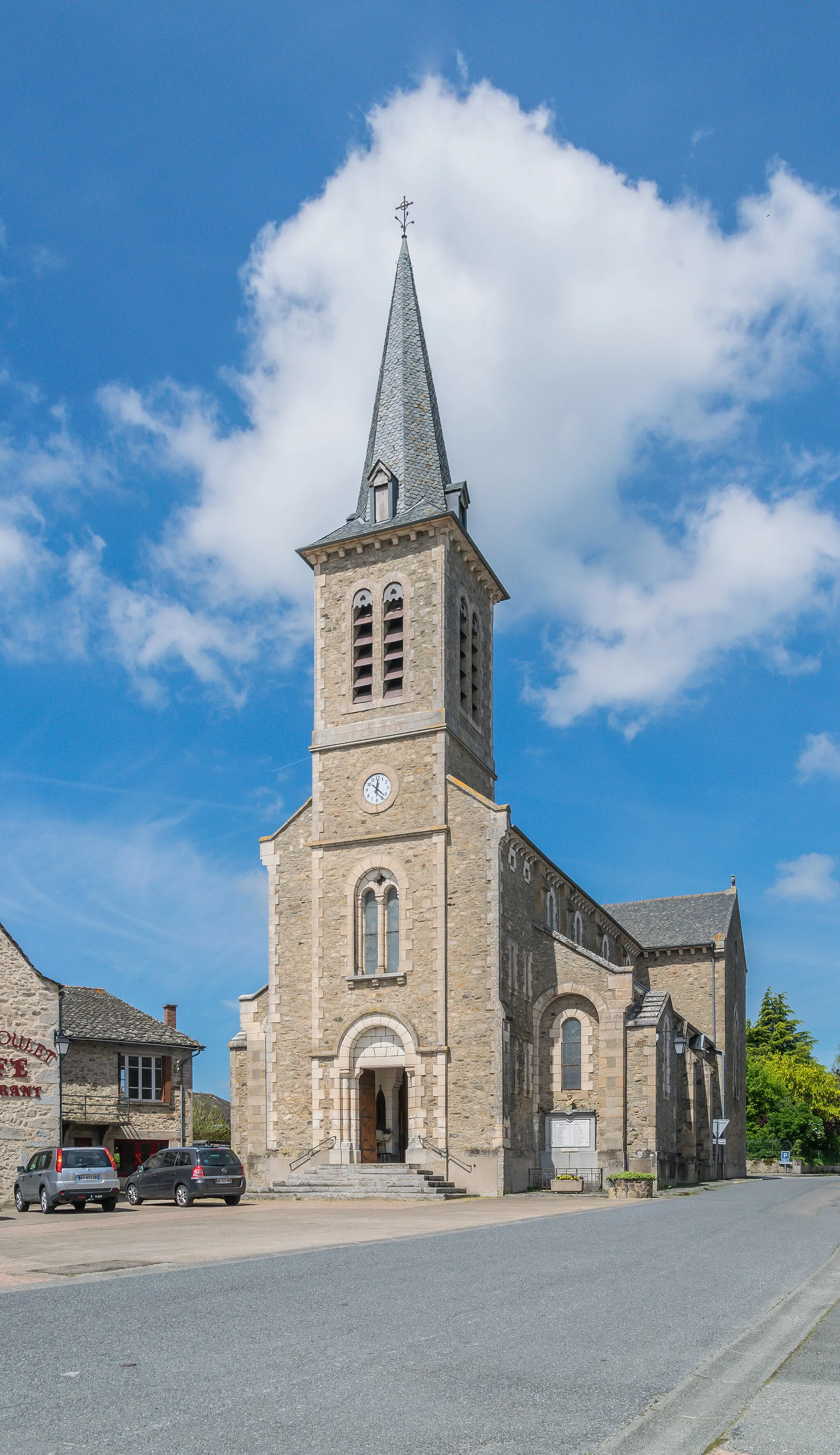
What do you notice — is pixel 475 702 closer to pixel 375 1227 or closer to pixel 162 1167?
pixel 162 1167

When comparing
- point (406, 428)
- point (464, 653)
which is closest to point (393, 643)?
point (464, 653)

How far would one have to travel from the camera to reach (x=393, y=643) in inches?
1371

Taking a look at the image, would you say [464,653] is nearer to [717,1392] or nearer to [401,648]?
[401,648]

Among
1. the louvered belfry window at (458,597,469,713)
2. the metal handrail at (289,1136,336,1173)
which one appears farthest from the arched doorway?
the louvered belfry window at (458,597,469,713)

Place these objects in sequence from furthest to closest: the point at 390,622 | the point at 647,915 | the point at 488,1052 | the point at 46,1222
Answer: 1. the point at 647,915
2. the point at 390,622
3. the point at 488,1052
4. the point at 46,1222

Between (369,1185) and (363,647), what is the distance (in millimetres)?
15085

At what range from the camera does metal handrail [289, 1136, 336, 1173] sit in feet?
103

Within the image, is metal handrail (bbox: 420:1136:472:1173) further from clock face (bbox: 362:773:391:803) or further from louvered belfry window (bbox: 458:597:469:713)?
louvered belfry window (bbox: 458:597:469:713)

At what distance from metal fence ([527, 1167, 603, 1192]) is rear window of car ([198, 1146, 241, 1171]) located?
9.04m

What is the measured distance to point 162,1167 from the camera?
89.5ft

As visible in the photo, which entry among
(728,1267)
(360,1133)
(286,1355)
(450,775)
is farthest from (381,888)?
(286,1355)

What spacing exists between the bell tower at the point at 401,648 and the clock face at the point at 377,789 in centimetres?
4

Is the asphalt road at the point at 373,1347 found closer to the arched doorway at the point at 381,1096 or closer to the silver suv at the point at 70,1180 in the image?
the silver suv at the point at 70,1180

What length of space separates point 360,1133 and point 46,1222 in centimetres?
1176
